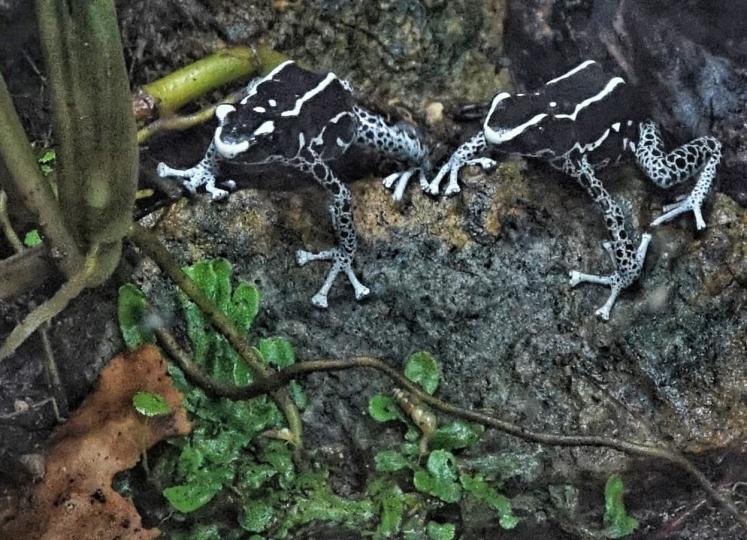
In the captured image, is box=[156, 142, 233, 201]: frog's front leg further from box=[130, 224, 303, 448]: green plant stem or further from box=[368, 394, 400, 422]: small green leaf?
box=[368, 394, 400, 422]: small green leaf

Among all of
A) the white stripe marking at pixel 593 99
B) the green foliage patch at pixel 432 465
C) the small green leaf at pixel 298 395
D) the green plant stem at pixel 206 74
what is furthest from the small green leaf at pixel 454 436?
the green plant stem at pixel 206 74

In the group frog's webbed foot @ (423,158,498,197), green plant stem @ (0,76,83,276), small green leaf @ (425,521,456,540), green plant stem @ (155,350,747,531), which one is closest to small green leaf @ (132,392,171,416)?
green plant stem @ (155,350,747,531)

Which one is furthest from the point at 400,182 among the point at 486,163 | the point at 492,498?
the point at 492,498

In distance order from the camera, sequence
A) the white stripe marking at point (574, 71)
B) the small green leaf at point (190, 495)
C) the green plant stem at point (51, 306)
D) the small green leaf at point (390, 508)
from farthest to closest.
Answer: the white stripe marking at point (574, 71)
the small green leaf at point (390, 508)
the small green leaf at point (190, 495)
the green plant stem at point (51, 306)

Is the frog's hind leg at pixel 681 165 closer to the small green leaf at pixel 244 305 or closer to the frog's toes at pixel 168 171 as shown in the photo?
the small green leaf at pixel 244 305

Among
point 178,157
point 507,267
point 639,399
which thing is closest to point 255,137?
point 178,157

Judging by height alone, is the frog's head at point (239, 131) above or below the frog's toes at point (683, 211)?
above

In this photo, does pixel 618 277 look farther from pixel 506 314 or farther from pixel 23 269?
pixel 23 269
